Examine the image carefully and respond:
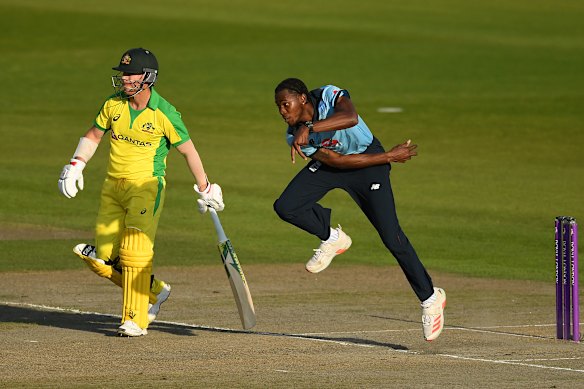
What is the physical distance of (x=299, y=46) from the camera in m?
44.7

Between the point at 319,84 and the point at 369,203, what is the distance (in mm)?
25865

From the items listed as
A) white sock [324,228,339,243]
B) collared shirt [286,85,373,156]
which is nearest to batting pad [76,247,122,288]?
white sock [324,228,339,243]

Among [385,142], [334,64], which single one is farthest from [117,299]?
[334,64]

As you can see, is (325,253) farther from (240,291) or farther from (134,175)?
(134,175)

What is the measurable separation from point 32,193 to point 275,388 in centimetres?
1281

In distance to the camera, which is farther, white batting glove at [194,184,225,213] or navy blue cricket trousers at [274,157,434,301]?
white batting glove at [194,184,225,213]

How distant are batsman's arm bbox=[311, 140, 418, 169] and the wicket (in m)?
1.45

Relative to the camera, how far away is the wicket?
11398 millimetres

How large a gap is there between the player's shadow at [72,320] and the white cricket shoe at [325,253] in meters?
1.17

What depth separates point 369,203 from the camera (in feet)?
36.6

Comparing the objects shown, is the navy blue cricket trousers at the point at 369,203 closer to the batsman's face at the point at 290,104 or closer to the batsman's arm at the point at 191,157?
the batsman's face at the point at 290,104

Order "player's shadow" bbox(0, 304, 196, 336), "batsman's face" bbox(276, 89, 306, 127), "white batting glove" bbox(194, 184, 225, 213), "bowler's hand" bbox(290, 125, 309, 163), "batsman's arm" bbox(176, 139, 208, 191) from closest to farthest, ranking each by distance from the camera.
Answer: "bowler's hand" bbox(290, 125, 309, 163)
"batsman's face" bbox(276, 89, 306, 127)
"batsman's arm" bbox(176, 139, 208, 191)
"white batting glove" bbox(194, 184, 225, 213)
"player's shadow" bbox(0, 304, 196, 336)

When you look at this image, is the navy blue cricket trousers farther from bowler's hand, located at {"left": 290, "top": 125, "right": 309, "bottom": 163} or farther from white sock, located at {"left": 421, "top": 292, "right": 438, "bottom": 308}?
bowler's hand, located at {"left": 290, "top": 125, "right": 309, "bottom": 163}

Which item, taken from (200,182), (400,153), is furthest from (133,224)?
(400,153)
